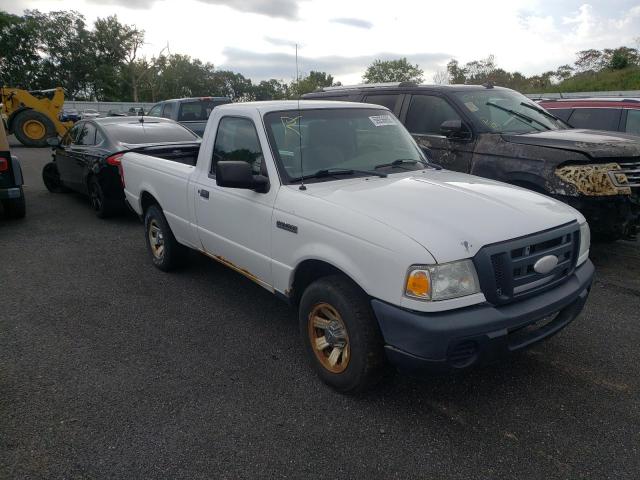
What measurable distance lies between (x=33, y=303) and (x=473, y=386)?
4.08 m

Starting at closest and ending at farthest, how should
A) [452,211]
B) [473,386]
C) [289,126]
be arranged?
[452,211]
[473,386]
[289,126]

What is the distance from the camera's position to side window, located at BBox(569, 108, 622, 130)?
778cm

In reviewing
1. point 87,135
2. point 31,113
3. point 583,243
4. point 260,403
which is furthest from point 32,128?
point 583,243

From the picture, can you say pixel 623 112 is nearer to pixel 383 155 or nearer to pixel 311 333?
pixel 383 155

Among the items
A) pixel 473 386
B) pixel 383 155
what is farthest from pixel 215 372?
pixel 383 155

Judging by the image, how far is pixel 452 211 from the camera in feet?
9.20

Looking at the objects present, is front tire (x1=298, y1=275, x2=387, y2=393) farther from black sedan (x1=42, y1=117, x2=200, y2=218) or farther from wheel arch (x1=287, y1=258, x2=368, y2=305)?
black sedan (x1=42, y1=117, x2=200, y2=218)

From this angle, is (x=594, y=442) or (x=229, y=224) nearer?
(x=594, y=442)

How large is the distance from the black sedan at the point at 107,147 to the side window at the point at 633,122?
6.99m

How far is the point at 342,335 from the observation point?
298cm

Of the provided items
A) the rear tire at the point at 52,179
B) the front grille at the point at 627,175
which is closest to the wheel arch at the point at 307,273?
the front grille at the point at 627,175

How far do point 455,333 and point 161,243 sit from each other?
391 centimetres

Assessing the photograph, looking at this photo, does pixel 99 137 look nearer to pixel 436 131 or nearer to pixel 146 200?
pixel 146 200

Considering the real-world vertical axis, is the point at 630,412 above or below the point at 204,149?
below
